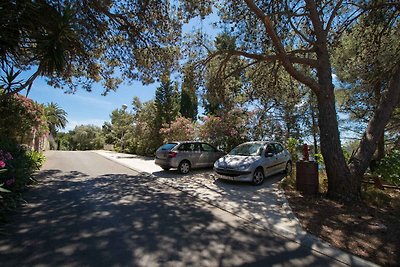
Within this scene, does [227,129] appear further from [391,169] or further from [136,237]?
[136,237]

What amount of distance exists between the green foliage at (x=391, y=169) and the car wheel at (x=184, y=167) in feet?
24.0

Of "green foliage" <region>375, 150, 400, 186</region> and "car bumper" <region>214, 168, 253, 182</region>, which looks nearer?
"green foliage" <region>375, 150, 400, 186</region>

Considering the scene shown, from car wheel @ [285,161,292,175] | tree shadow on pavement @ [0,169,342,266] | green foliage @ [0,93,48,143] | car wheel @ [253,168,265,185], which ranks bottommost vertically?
tree shadow on pavement @ [0,169,342,266]

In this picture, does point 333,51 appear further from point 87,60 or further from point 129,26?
point 87,60

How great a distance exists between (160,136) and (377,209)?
1714cm

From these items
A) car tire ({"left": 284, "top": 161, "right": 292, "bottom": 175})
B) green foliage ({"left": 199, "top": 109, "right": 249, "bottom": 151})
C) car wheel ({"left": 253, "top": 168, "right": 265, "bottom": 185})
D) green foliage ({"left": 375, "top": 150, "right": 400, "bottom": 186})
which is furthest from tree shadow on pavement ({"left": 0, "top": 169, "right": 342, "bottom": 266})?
green foliage ({"left": 199, "top": 109, "right": 249, "bottom": 151})

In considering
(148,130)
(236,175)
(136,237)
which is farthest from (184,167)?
(148,130)

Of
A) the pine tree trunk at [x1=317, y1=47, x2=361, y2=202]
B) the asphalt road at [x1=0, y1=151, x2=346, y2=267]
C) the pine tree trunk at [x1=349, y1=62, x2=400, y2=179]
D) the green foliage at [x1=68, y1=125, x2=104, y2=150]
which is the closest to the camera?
the asphalt road at [x1=0, y1=151, x2=346, y2=267]

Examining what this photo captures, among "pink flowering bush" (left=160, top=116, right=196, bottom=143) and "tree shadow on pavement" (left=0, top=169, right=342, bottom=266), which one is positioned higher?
"pink flowering bush" (left=160, top=116, right=196, bottom=143)

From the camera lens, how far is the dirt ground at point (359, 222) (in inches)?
148

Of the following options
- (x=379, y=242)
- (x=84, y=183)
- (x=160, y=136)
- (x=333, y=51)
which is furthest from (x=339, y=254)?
(x=160, y=136)

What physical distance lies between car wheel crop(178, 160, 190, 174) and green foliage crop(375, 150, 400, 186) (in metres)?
7.32

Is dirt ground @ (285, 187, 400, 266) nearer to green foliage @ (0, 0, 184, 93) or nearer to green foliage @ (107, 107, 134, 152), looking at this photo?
green foliage @ (0, 0, 184, 93)

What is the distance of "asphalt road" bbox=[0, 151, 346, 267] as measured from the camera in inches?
132
